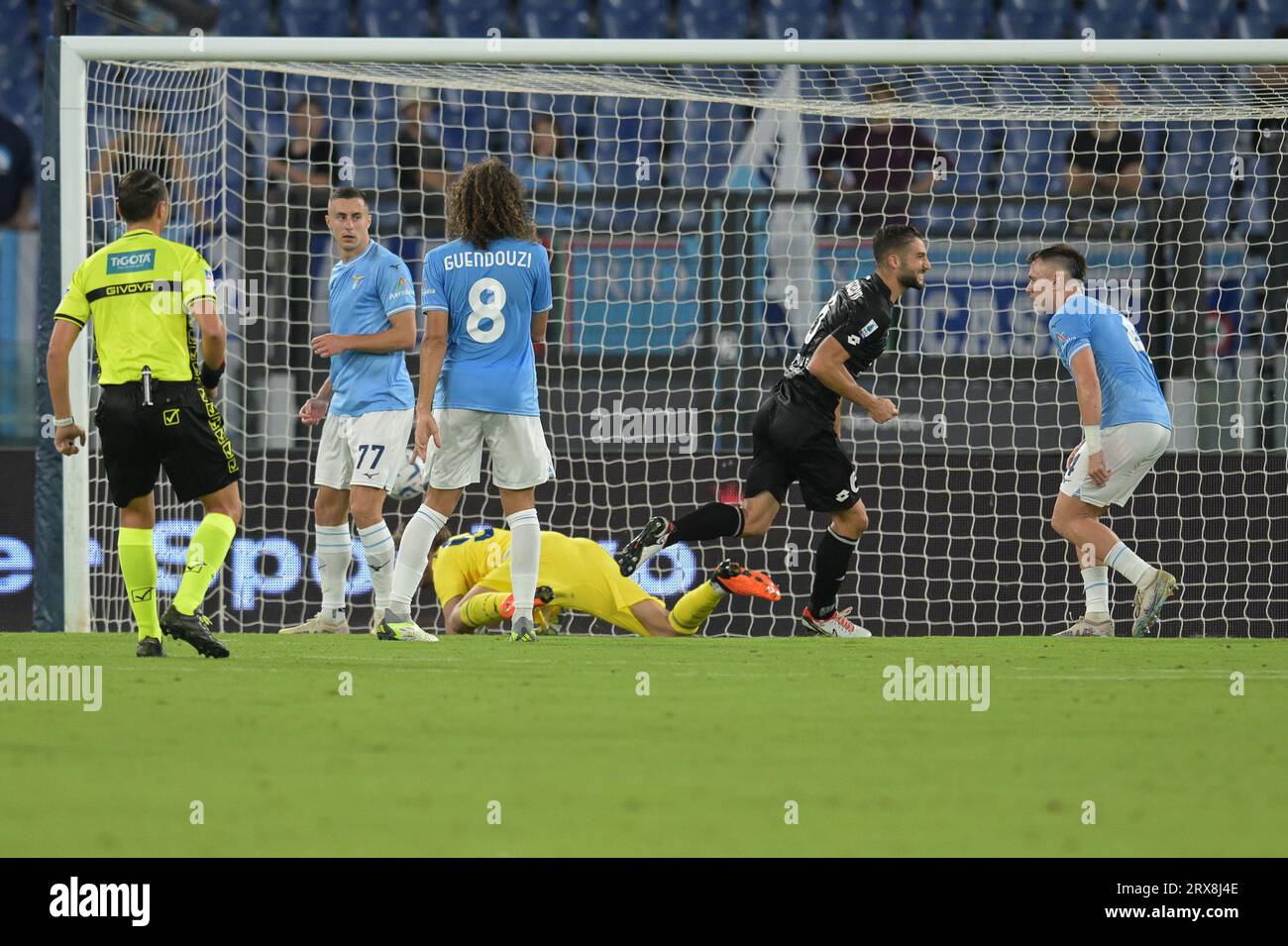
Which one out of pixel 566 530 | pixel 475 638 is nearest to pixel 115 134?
pixel 566 530

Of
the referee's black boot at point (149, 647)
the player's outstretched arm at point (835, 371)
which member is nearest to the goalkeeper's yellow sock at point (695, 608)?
the player's outstretched arm at point (835, 371)

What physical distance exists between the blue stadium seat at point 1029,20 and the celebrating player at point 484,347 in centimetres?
697

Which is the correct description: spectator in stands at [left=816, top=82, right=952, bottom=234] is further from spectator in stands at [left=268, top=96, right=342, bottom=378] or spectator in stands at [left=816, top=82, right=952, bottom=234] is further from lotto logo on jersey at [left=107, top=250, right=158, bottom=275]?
lotto logo on jersey at [left=107, top=250, right=158, bottom=275]

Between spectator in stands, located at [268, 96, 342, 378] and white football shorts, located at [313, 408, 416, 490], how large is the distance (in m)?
1.53

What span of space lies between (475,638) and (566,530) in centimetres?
186

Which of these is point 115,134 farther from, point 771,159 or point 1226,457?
point 1226,457

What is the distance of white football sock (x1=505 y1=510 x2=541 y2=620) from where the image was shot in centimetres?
621

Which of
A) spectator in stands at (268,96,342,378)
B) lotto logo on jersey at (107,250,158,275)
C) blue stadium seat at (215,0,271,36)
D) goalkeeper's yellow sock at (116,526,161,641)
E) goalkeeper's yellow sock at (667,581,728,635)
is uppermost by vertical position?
blue stadium seat at (215,0,271,36)

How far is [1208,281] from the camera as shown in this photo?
358 inches

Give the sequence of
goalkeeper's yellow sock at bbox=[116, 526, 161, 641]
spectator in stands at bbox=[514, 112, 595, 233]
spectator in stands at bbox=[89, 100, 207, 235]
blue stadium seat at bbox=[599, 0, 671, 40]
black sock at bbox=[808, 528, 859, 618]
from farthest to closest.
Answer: blue stadium seat at bbox=[599, 0, 671, 40] < spectator in stands at bbox=[514, 112, 595, 233] < spectator in stands at bbox=[89, 100, 207, 235] < black sock at bbox=[808, 528, 859, 618] < goalkeeper's yellow sock at bbox=[116, 526, 161, 641]

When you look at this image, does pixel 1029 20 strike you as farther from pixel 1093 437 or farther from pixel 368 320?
pixel 368 320

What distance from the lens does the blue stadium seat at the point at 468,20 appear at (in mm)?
12062

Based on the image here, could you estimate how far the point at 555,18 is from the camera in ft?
40.1

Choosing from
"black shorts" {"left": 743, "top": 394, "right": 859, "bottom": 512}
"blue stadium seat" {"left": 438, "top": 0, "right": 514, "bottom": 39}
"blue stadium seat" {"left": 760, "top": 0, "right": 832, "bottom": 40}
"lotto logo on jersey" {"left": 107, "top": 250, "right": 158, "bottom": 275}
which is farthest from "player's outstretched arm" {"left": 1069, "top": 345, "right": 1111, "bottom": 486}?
"blue stadium seat" {"left": 438, "top": 0, "right": 514, "bottom": 39}
